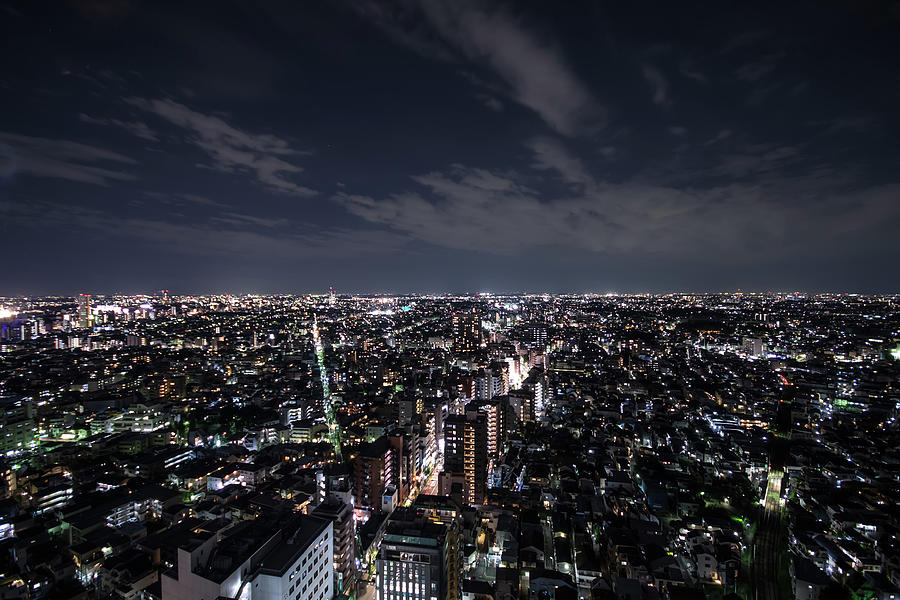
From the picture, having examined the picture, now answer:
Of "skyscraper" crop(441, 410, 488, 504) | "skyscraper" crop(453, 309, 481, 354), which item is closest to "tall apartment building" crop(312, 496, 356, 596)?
"skyscraper" crop(441, 410, 488, 504)

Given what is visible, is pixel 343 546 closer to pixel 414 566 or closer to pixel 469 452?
pixel 414 566

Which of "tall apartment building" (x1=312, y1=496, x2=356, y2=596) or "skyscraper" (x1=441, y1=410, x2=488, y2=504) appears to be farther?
"skyscraper" (x1=441, y1=410, x2=488, y2=504)

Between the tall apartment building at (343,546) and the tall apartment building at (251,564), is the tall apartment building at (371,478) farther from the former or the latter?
the tall apartment building at (251,564)

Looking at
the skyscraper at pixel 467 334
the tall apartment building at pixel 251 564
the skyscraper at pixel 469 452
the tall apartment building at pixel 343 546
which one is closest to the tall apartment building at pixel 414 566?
the tall apartment building at pixel 343 546

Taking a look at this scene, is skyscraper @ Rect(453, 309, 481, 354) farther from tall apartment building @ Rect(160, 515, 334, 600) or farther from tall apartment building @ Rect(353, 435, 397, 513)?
tall apartment building @ Rect(160, 515, 334, 600)

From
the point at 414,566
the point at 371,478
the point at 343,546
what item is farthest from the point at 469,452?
the point at 414,566

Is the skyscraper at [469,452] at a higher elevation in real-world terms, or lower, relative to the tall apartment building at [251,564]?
lower
